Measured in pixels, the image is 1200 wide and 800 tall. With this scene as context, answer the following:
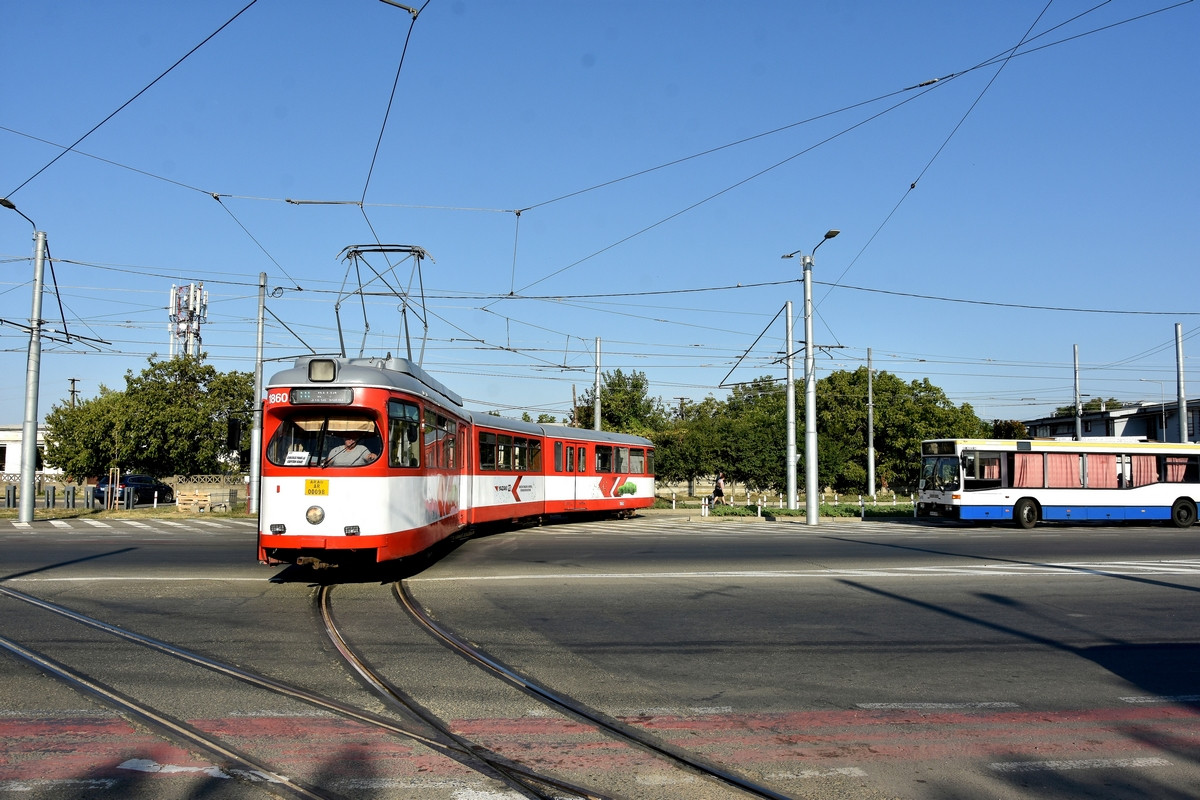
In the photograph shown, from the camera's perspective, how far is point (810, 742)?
5770 mm

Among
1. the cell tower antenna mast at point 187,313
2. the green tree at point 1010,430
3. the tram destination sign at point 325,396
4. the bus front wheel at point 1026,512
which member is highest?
the cell tower antenna mast at point 187,313

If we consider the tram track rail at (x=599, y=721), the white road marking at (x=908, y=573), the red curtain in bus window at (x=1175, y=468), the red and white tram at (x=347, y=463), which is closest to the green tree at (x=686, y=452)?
the red curtain in bus window at (x=1175, y=468)

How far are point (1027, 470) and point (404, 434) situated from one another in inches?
936

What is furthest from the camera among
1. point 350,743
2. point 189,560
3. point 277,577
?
point 189,560

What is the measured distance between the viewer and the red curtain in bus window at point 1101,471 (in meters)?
30.3

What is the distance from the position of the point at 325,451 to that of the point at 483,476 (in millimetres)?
9058

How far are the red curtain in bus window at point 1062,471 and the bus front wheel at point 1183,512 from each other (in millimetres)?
3862

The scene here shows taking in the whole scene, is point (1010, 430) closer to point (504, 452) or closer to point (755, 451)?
point (755, 451)

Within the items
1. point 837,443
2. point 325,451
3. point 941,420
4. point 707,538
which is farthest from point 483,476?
point 941,420

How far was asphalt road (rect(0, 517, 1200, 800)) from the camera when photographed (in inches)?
203

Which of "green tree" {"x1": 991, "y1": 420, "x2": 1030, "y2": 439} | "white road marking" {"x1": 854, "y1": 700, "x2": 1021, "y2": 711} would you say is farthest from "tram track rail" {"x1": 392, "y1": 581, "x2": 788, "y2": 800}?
"green tree" {"x1": 991, "y1": 420, "x2": 1030, "y2": 439}

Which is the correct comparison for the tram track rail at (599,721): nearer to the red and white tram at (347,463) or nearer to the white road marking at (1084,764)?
the white road marking at (1084,764)

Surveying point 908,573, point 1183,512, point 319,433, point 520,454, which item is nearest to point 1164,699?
point 908,573

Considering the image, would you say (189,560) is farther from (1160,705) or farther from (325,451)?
(1160,705)
